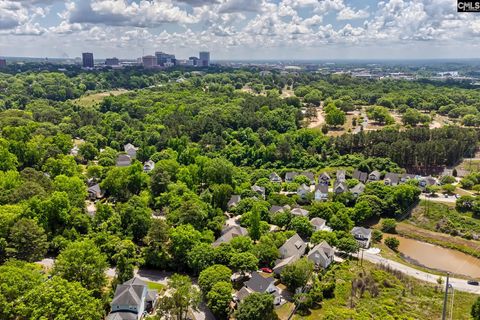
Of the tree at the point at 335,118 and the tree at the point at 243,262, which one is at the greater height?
the tree at the point at 335,118

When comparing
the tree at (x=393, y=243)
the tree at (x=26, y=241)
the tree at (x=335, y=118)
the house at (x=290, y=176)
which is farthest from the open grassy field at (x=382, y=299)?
the tree at (x=335, y=118)

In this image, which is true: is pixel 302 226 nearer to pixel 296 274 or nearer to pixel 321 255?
pixel 321 255

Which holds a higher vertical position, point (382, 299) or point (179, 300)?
point (179, 300)

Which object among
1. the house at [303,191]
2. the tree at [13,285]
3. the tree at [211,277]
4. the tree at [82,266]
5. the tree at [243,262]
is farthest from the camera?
the house at [303,191]

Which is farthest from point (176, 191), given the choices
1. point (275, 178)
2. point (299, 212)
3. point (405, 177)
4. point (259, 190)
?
point (405, 177)

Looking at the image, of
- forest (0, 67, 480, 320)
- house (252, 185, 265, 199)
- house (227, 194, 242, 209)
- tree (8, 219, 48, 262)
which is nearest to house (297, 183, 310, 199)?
forest (0, 67, 480, 320)

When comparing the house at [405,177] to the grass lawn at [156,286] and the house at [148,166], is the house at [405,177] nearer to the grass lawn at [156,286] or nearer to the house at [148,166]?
the house at [148,166]
